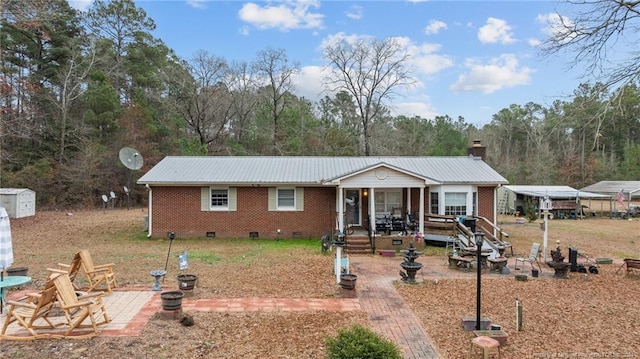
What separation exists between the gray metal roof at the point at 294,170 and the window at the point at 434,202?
0.79m

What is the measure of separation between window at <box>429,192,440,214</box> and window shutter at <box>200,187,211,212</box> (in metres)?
10.3

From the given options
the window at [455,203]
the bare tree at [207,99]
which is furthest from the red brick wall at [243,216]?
the bare tree at [207,99]

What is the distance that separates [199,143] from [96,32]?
52.9 ft

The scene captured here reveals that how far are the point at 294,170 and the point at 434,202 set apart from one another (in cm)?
692

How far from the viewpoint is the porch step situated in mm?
15812

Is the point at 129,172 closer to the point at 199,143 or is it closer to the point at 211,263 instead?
the point at 199,143

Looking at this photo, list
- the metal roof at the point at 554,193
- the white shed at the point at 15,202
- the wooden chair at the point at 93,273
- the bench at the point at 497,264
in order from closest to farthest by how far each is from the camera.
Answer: the wooden chair at the point at 93,273
the bench at the point at 497,264
the white shed at the point at 15,202
the metal roof at the point at 554,193

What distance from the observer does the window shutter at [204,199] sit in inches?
722

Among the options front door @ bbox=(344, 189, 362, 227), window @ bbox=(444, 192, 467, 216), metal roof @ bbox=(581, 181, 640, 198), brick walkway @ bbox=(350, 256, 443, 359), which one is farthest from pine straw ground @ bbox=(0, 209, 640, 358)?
metal roof @ bbox=(581, 181, 640, 198)

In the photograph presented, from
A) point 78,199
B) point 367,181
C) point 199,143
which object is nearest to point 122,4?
point 199,143

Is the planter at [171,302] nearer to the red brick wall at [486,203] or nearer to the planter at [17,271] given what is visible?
the planter at [17,271]

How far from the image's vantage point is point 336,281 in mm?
10711

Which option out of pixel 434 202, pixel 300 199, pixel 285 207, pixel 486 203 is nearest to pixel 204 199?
pixel 285 207

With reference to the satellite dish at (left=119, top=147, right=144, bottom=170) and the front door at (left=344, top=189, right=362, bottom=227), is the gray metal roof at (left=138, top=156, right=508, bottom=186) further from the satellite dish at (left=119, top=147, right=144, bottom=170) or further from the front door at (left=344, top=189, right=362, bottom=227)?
the satellite dish at (left=119, top=147, right=144, bottom=170)
